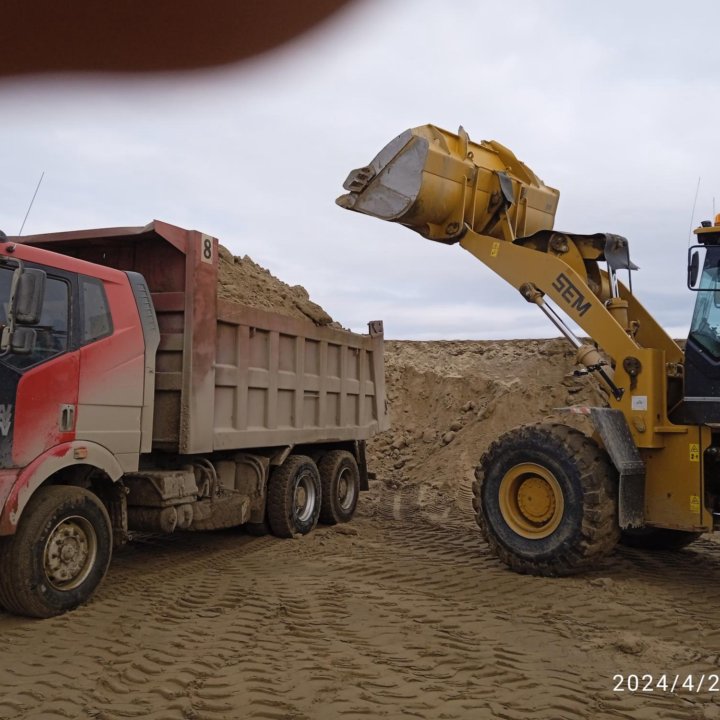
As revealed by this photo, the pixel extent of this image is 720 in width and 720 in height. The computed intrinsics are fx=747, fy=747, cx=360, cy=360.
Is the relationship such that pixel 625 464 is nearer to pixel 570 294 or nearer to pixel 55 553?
pixel 570 294

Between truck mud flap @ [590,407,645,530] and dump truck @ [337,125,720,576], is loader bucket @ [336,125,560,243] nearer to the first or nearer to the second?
dump truck @ [337,125,720,576]

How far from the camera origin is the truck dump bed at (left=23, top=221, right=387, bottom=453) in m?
6.33

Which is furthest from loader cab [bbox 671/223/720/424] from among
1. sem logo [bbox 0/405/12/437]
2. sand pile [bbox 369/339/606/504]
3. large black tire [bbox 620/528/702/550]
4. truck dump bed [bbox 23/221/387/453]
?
sand pile [bbox 369/339/606/504]

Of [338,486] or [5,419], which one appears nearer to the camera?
[5,419]

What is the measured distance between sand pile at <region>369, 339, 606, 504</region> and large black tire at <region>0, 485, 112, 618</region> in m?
7.80

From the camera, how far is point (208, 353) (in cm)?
650

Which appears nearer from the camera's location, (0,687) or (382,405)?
(0,687)

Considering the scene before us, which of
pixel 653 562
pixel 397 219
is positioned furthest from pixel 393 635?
pixel 397 219

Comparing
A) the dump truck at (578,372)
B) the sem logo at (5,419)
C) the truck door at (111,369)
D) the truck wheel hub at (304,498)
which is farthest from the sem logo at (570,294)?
the sem logo at (5,419)

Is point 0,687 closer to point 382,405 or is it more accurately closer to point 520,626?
point 520,626

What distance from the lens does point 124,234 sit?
647 centimetres

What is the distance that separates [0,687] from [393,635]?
7.57ft

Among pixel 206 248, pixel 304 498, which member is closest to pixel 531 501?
pixel 304 498

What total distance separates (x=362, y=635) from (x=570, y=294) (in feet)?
12.5
